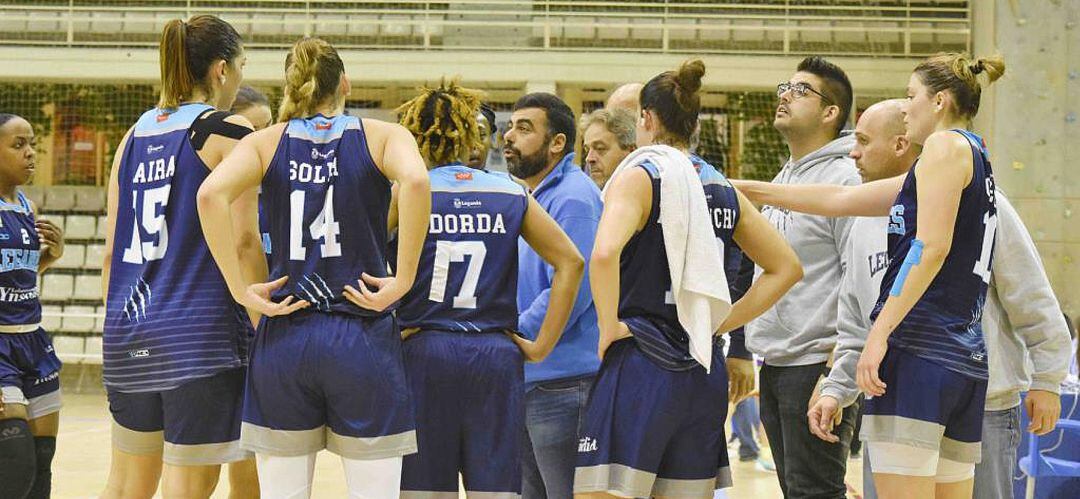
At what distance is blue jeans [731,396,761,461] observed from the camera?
8148 mm

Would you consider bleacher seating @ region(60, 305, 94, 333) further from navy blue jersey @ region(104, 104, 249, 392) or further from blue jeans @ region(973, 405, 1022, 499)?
blue jeans @ region(973, 405, 1022, 499)

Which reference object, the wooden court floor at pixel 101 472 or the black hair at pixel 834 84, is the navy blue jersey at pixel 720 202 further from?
the wooden court floor at pixel 101 472

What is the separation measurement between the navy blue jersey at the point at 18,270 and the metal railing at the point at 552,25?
9.55 m

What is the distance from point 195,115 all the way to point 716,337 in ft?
4.95

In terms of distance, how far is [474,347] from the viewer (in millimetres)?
2926

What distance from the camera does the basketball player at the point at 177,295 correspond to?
296cm

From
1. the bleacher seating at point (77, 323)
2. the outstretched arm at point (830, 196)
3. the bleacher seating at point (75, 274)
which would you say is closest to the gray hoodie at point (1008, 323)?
the outstretched arm at point (830, 196)

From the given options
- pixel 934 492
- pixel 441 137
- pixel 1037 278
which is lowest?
pixel 934 492

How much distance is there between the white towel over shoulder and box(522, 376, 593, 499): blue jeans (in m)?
0.72

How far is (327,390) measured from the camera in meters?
2.68

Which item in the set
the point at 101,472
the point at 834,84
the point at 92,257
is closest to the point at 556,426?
the point at 834,84

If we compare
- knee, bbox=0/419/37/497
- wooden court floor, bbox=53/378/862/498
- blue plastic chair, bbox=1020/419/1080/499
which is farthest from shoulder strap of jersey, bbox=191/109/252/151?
wooden court floor, bbox=53/378/862/498

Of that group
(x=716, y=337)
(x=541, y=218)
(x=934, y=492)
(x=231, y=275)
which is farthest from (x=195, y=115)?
(x=934, y=492)

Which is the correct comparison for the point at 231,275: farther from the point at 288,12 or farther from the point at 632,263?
the point at 288,12
